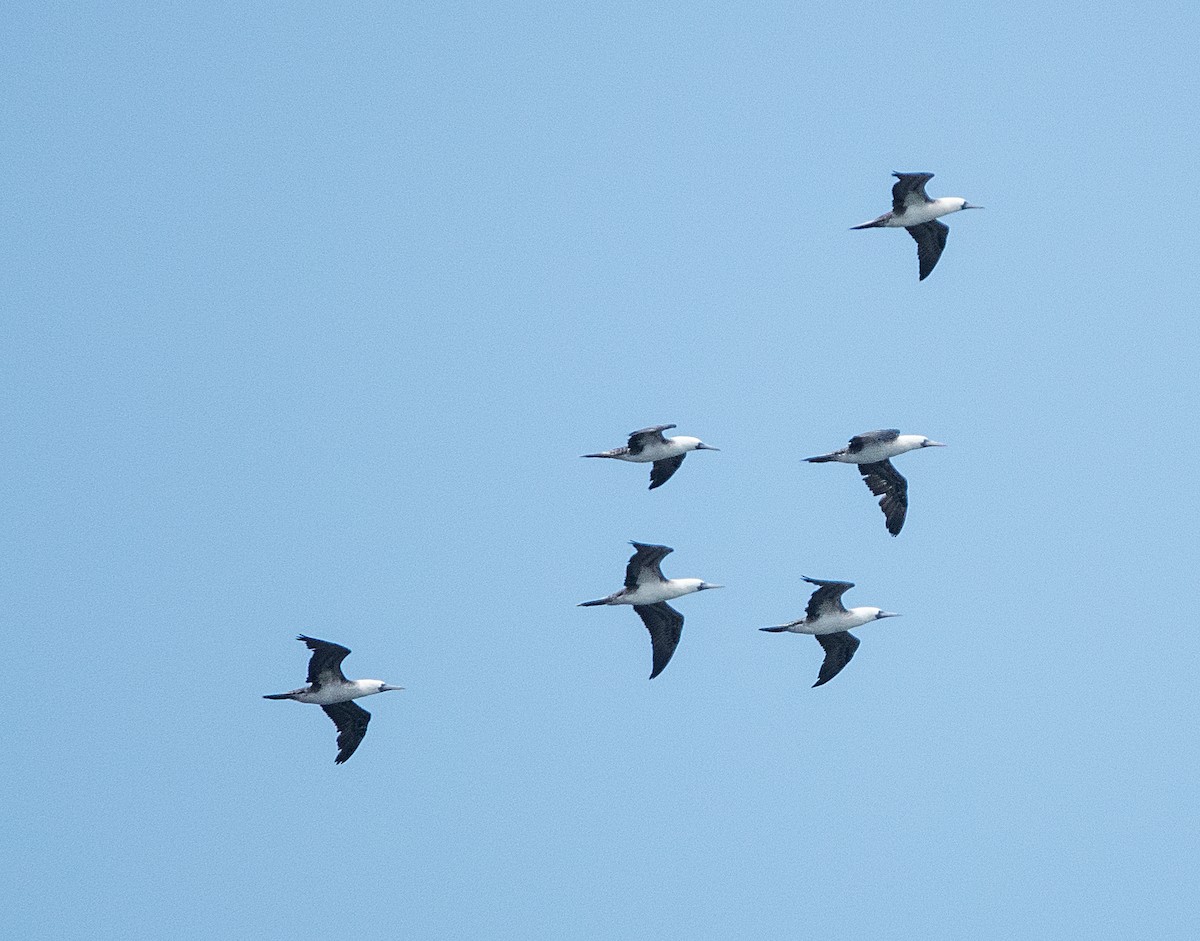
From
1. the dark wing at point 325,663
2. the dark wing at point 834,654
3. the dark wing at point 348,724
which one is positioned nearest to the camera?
the dark wing at point 325,663

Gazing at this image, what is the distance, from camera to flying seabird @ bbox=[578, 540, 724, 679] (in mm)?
42312

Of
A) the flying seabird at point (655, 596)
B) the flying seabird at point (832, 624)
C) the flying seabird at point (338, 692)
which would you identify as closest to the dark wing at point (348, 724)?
the flying seabird at point (338, 692)

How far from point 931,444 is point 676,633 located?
6.37 metres

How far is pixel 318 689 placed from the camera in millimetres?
42250

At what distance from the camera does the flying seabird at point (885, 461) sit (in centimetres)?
4356

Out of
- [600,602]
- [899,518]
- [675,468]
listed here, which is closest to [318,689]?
[600,602]

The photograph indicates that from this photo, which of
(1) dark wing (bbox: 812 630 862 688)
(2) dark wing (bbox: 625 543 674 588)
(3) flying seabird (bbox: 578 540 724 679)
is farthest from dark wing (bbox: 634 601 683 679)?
(1) dark wing (bbox: 812 630 862 688)

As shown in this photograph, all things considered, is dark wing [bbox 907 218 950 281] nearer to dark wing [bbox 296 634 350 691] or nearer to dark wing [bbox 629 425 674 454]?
dark wing [bbox 629 425 674 454]

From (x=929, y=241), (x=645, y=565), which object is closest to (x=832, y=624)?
(x=645, y=565)

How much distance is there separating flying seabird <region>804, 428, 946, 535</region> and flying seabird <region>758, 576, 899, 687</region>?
7.31 feet

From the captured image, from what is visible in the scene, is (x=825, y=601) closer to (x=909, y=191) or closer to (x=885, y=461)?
(x=885, y=461)

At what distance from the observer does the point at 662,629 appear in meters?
43.6

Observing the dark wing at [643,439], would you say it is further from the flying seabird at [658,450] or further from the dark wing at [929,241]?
the dark wing at [929,241]

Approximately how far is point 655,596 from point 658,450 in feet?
9.78
